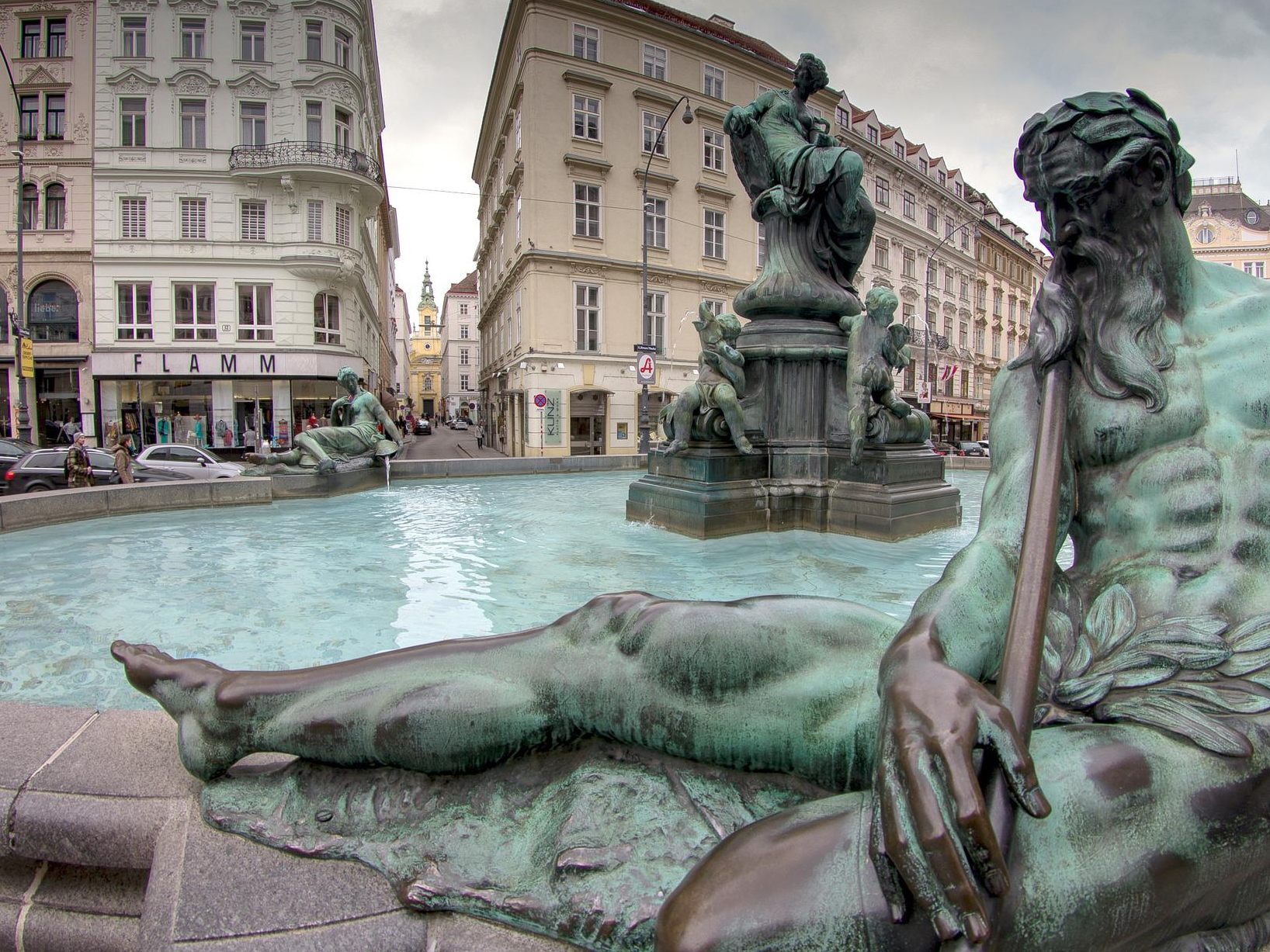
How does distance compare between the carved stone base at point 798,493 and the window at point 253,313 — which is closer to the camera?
the carved stone base at point 798,493

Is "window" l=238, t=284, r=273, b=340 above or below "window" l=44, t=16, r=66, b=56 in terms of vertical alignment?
below

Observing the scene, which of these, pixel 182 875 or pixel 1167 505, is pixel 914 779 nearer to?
pixel 1167 505

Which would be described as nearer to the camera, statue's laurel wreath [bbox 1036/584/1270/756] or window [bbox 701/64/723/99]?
statue's laurel wreath [bbox 1036/584/1270/756]

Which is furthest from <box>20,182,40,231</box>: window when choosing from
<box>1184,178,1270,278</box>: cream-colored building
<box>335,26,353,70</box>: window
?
<box>1184,178,1270,278</box>: cream-colored building

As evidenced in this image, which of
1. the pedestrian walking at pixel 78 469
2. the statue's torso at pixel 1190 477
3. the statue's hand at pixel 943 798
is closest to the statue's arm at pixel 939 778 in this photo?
the statue's hand at pixel 943 798

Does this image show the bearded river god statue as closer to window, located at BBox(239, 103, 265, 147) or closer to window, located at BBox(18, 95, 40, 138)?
window, located at BBox(239, 103, 265, 147)

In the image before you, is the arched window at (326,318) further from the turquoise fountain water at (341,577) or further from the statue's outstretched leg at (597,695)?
the statue's outstretched leg at (597,695)

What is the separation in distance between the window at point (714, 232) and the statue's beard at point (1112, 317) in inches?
1305

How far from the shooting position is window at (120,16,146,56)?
29828 millimetres

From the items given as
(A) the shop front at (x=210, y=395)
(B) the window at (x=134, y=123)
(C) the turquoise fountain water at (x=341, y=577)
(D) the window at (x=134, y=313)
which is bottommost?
(C) the turquoise fountain water at (x=341, y=577)

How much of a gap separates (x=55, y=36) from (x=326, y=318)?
51.2 feet

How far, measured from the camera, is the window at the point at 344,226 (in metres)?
31.5

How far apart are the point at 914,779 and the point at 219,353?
33930 mm

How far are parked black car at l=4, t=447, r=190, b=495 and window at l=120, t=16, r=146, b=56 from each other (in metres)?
23.9
